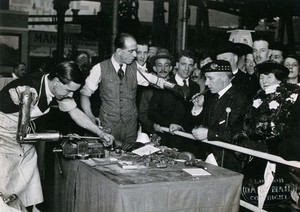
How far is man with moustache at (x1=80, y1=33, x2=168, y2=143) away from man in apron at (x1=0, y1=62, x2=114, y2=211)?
2.61 ft

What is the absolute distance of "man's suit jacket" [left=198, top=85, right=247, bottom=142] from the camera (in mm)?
3736

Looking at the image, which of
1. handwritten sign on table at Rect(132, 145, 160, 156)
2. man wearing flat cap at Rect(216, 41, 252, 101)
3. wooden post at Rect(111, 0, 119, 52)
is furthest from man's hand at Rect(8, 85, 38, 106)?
→ wooden post at Rect(111, 0, 119, 52)

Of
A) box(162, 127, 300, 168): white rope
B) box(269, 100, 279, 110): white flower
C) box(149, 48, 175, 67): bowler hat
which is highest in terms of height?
box(149, 48, 175, 67): bowler hat

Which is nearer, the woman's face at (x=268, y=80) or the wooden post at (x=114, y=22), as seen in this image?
the woman's face at (x=268, y=80)

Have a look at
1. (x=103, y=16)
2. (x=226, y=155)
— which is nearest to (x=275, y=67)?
(x=226, y=155)

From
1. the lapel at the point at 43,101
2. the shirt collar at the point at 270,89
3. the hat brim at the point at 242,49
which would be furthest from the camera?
the hat brim at the point at 242,49

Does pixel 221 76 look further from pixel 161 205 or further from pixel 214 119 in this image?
pixel 161 205

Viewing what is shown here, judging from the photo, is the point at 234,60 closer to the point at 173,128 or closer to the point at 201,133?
the point at 173,128

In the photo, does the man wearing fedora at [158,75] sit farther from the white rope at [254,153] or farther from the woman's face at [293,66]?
the woman's face at [293,66]

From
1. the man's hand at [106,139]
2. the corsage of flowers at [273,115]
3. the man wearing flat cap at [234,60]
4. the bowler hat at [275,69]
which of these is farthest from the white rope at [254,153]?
the man wearing flat cap at [234,60]

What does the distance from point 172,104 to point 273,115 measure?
5.82 ft

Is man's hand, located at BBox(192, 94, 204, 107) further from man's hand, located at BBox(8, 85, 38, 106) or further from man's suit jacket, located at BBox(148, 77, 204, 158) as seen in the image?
man's hand, located at BBox(8, 85, 38, 106)

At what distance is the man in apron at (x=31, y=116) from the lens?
343 cm

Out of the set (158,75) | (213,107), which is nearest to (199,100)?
(213,107)
